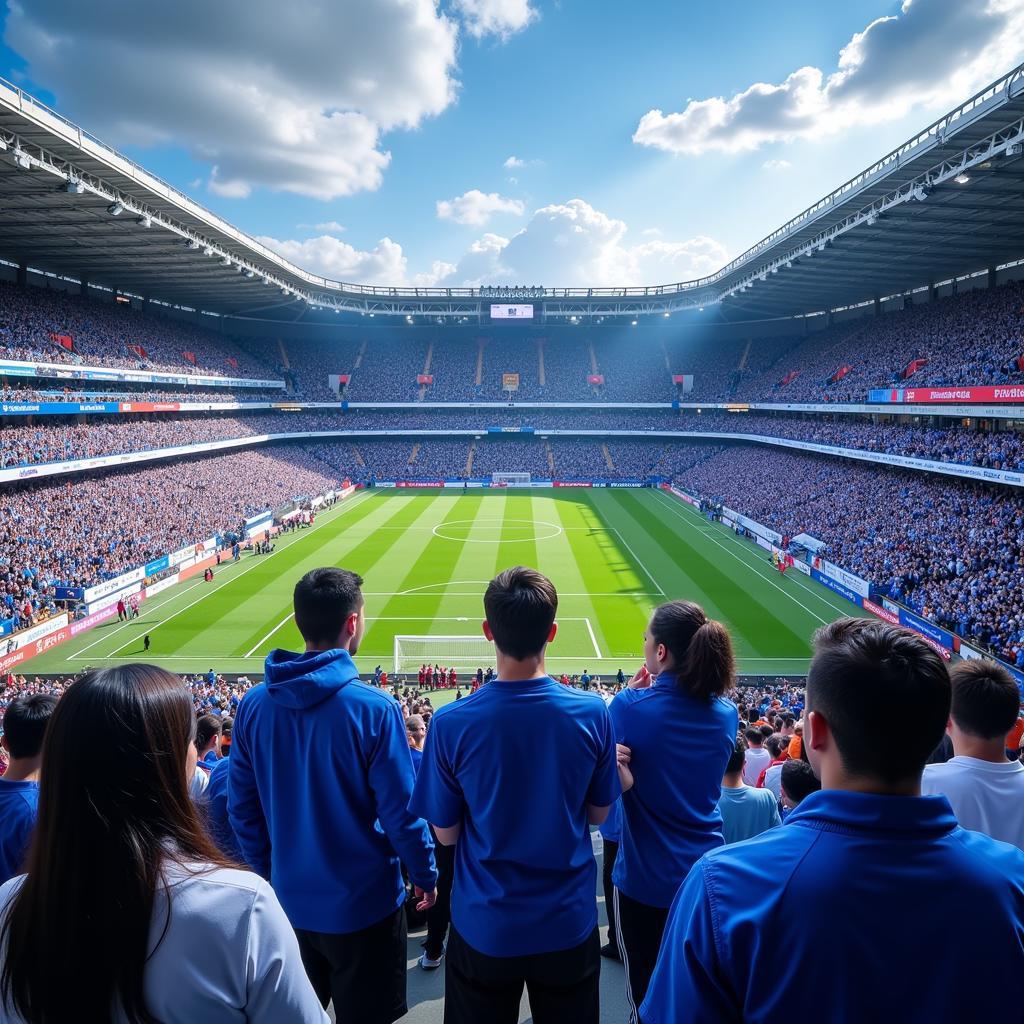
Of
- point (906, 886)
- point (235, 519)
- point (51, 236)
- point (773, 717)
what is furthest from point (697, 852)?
point (51, 236)

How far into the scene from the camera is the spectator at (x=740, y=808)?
4.61m

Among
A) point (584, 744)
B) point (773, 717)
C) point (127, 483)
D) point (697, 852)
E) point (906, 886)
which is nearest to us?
point (906, 886)

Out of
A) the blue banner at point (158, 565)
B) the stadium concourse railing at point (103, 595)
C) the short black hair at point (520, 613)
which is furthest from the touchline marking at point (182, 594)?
the short black hair at point (520, 613)

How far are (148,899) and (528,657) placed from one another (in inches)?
70.8

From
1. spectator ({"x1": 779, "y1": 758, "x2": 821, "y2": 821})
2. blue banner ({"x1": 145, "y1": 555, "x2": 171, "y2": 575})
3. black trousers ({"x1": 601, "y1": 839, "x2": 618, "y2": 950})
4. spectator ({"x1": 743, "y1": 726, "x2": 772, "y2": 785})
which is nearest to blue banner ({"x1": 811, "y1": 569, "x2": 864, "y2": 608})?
spectator ({"x1": 743, "y1": 726, "x2": 772, "y2": 785})

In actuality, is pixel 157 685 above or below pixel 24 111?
below

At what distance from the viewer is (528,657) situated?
10.3 ft

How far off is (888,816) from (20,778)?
456cm

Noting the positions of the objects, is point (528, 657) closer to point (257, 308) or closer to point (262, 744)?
point (262, 744)

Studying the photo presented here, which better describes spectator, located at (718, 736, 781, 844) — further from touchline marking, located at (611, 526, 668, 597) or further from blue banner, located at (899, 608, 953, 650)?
touchline marking, located at (611, 526, 668, 597)

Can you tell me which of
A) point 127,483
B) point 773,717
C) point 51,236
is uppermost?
point 51,236

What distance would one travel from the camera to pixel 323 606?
3588 mm

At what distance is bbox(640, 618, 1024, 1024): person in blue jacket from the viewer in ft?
4.95

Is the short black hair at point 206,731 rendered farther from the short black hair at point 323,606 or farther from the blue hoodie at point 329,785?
the short black hair at point 323,606
